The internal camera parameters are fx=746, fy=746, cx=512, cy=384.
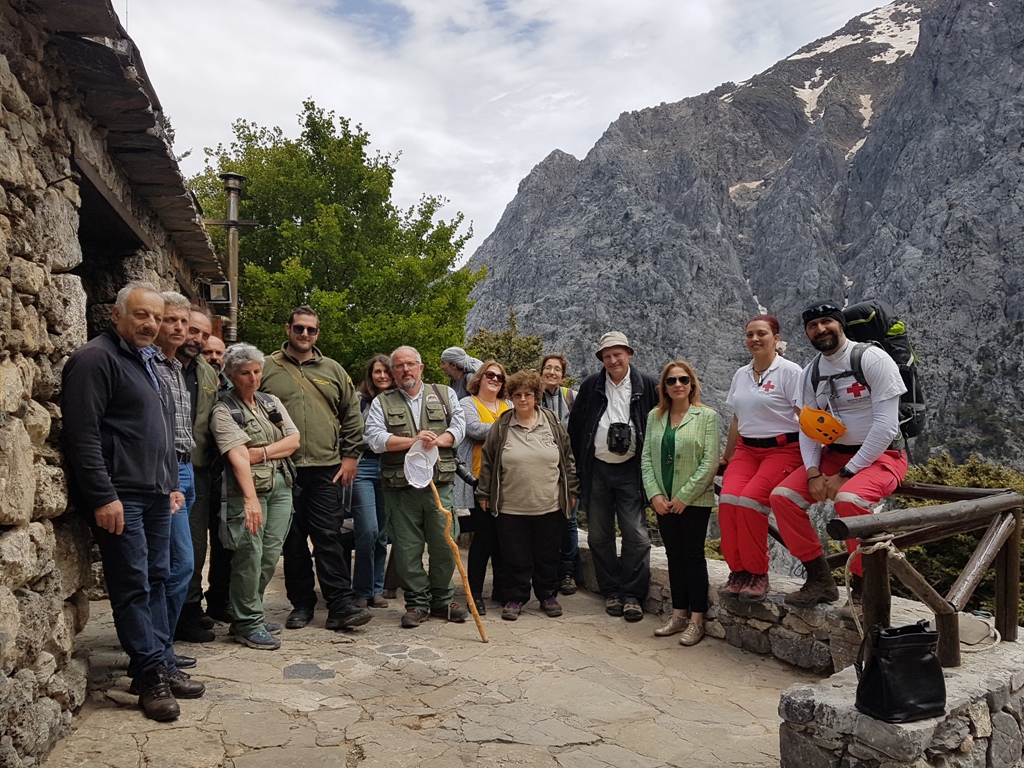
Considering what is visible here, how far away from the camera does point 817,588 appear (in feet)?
14.9

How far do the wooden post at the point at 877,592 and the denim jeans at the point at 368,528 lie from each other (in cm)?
331

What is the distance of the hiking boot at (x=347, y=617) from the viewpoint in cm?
479

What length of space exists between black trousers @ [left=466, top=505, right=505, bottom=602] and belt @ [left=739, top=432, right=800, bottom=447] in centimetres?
189

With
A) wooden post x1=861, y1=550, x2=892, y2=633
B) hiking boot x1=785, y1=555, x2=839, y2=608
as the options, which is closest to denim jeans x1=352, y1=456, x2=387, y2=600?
hiking boot x1=785, y1=555, x2=839, y2=608

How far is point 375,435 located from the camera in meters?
4.98

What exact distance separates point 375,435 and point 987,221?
235ft

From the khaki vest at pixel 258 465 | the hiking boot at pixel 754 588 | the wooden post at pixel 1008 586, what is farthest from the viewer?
the hiking boot at pixel 754 588

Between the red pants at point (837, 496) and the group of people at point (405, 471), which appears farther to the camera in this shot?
the red pants at point (837, 496)

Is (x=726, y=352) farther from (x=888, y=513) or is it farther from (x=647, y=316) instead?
(x=888, y=513)

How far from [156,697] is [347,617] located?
1675 millimetres

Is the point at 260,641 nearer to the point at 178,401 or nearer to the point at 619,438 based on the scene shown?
the point at 178,401

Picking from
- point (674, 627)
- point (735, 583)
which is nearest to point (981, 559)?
point (735, 583)

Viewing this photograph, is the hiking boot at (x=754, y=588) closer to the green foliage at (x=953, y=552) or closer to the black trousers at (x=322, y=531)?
the black trousers at (x=322, y=531)

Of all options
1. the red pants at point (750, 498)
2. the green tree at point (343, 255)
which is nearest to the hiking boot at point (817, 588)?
the red pants at point (750, 498)
